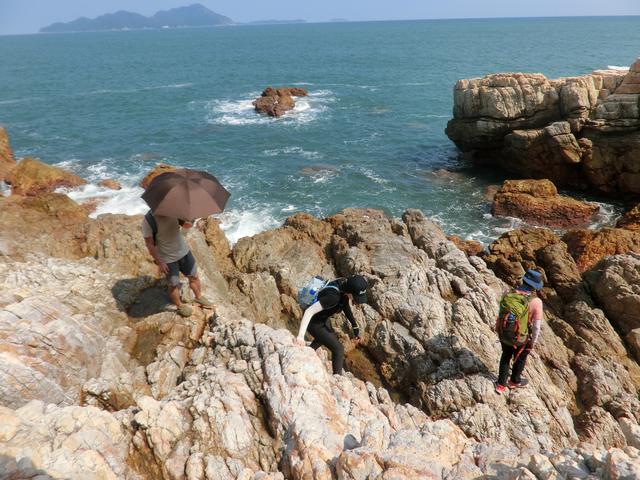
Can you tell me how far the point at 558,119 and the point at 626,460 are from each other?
34.2 m

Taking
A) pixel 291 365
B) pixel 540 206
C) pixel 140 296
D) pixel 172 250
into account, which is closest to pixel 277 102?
pixel 540 206

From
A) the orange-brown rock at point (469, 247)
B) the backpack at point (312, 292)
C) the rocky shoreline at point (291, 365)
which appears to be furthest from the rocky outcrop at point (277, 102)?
the backpack at point (312, 292)

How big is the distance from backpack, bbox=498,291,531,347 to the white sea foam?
18.1 m

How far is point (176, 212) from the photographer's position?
786cm

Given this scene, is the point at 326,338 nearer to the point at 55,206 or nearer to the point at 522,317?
the point at 522,317

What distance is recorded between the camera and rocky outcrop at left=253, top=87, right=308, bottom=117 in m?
56.8

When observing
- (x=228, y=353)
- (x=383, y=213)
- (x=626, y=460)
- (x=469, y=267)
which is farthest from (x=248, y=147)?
(x=626, y=460)

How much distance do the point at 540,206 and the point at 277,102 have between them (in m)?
41.9

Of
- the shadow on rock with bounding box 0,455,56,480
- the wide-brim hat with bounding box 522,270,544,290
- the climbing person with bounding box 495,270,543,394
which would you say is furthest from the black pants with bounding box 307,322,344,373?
the shadow on rock with bounding box 0,455,56,480

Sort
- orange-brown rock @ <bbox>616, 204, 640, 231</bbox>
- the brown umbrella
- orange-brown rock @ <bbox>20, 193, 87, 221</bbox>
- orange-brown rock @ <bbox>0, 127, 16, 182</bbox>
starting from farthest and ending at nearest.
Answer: orange-brown rock @ <bbox>0, 127, 16, 182</bbox> < orange-brown rock @ <bbox>616, 204, 640, 231</bbox> < orange-brown rock @ <bbox>20, 193, 87, 221</bbox> < the brown umbrella

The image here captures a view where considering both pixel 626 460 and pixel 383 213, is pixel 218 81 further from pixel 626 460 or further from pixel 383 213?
pixel 626 460

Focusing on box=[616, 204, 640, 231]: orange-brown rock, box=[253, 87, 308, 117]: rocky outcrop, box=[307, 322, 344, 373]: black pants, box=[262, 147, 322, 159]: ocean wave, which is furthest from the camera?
box=[253, 87, 308, 117]: rocky outcrop

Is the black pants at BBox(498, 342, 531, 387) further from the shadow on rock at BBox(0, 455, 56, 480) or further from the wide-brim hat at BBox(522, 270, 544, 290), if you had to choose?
the shadow on rock at BBox(0, 455, 56, 480)

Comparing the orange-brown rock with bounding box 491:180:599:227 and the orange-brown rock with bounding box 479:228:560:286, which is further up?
the orange-brown rock with bounding box 479:228:560:286
